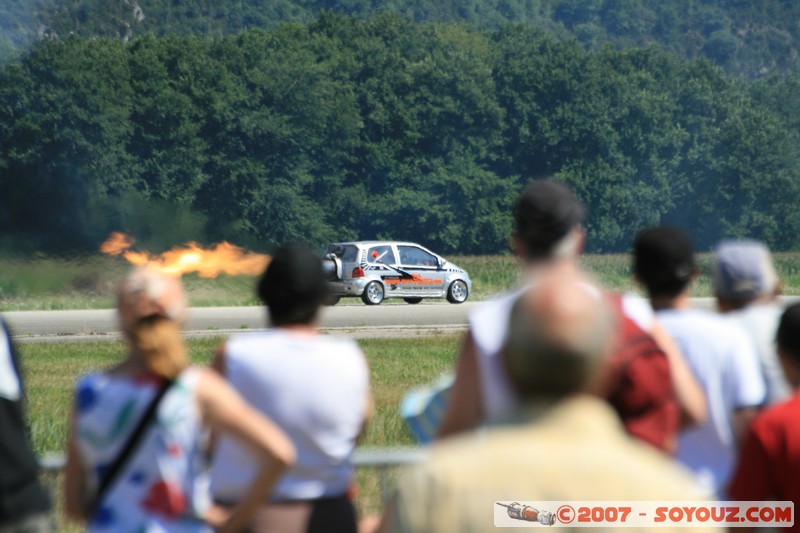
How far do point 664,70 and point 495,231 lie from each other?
1838 centimetres

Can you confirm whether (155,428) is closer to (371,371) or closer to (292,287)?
(292,287)

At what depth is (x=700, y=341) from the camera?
4.46 meters

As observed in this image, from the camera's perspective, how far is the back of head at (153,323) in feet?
12.8

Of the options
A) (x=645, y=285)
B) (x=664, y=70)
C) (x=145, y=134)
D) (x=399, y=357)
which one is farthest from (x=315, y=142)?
(x=645, y=285)

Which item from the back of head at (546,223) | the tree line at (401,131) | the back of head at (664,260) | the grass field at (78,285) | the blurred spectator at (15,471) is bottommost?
the grass field at (78,285)

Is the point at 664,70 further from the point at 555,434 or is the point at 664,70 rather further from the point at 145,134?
the point at 555,434

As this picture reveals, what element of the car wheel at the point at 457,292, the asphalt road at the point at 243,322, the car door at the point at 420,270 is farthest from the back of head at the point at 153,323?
the car wheel at the point at 457,292

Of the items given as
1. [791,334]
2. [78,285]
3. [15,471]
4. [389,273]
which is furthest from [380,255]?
[791,334]

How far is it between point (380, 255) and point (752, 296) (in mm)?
29483

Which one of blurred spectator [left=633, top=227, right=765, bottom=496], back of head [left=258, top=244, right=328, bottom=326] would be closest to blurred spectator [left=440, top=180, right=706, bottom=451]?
blurred spectator [left=633, top=227, right=765, bottom=496]

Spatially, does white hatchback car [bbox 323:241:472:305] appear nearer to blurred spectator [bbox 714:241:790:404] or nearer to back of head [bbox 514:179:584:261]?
blurred spectator [bbox 714:241:790:404]

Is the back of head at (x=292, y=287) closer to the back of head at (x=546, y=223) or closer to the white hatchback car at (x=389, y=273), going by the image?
the back of head at (x=546, y=223)

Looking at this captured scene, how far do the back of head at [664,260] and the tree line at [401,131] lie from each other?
4787cm

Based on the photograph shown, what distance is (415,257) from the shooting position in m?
35.0
